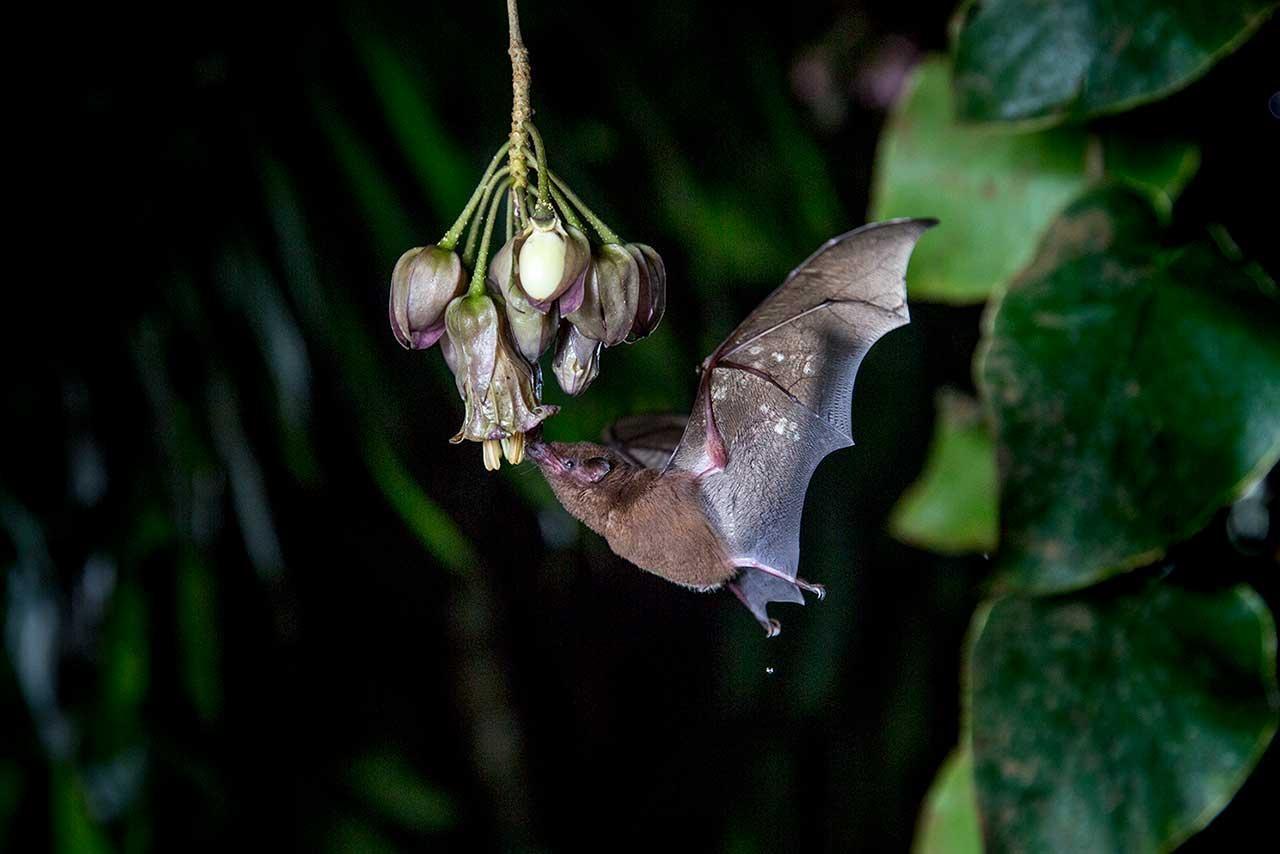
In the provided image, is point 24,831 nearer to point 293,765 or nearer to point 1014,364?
point 293,765

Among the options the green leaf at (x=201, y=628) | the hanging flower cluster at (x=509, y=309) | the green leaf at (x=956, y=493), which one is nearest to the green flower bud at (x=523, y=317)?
the hanging flower cluster at (x=509, y=309)

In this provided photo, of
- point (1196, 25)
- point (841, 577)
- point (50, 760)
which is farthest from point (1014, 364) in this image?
point (50, 760)

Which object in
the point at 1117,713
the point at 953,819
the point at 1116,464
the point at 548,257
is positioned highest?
the point at 548,257

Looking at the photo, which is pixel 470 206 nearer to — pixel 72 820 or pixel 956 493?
pixel 956 493

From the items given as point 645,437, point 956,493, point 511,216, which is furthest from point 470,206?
point 956,493

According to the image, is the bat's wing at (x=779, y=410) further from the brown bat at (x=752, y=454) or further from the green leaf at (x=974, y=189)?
the green leaf at (x=974, y=189)

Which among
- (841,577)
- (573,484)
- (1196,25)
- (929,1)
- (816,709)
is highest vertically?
(929,1)
